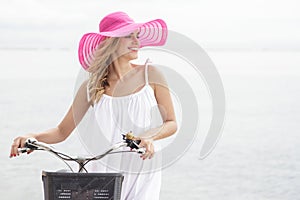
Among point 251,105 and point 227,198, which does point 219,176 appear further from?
point 251,105

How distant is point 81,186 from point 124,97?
549 millimetres

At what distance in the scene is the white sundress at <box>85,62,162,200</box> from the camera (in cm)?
236

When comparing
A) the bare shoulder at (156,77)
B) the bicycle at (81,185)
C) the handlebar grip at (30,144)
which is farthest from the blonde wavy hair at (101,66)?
the bicycle at (81,185)

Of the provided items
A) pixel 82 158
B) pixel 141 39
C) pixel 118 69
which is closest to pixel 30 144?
pixel 82 158

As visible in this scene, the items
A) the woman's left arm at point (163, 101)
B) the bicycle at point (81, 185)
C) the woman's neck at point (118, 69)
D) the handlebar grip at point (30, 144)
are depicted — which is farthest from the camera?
the woman's neck at point (118, 69)

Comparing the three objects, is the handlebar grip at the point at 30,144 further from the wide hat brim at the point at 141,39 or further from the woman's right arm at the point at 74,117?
the wide hat brim at the point at 141,39

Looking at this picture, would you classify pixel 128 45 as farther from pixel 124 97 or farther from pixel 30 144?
pixel 30 144

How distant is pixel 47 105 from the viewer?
4773 millimetres

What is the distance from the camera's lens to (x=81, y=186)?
1908mm

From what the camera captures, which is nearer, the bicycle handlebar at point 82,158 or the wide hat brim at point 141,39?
the bicycle handlebar at point 82,158

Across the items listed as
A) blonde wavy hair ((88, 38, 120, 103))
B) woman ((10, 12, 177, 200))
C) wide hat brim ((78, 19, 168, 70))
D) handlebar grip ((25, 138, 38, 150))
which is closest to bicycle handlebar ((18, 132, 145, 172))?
handlebar grip ((25, 138, 38, 150))

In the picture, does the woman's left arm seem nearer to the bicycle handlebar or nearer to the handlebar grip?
the bicycle handlebar

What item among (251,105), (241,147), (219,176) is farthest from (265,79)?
(219,176)

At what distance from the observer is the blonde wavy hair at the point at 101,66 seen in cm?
241
